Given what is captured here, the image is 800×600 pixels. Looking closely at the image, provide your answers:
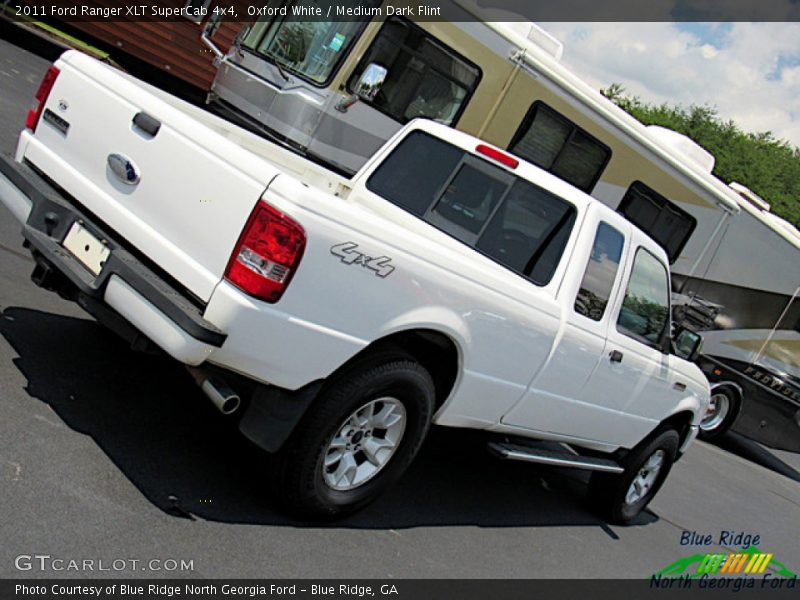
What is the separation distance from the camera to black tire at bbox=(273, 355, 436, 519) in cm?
409

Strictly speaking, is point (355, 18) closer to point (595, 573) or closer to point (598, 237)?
point (598, 237)

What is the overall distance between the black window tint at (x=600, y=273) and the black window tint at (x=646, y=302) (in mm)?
240

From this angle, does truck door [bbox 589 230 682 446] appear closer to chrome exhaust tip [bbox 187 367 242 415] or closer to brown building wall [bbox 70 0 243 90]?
chrome exhaust tip [bbox 187 367 242 415]

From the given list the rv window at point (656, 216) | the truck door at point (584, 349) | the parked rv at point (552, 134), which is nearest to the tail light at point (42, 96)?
the truck door at point (584, 349)

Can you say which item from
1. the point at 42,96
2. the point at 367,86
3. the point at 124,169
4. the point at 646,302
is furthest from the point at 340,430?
the point at 367,86

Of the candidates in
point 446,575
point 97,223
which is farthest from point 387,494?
point 97,223

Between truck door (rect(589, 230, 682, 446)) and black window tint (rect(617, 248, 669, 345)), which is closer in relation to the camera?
truck door (rect(589, 230, 682, 446))

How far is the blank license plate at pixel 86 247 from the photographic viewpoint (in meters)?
4.04

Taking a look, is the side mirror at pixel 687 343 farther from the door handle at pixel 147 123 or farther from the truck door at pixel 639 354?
the door handle at pixel 147 123

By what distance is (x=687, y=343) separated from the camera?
259 inches

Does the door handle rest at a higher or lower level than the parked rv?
lower

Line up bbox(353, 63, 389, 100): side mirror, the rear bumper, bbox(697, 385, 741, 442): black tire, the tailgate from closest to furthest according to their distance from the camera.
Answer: the rear bumper → the tailgate → bbox(353, 63, 389, 100): side mirror → bbox(697, 385, 741, 442): black tire

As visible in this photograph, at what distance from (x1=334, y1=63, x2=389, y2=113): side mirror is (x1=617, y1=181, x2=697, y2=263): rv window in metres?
3.62

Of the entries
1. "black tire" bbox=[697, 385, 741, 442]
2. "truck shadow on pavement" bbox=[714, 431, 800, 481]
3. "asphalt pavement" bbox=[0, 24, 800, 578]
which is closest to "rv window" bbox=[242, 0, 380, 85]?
"asphalt pavement" bbox=[0, 24, 800, 578]
